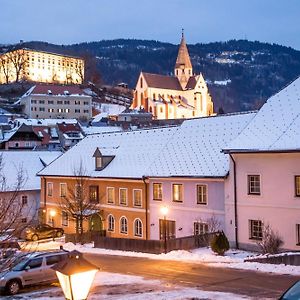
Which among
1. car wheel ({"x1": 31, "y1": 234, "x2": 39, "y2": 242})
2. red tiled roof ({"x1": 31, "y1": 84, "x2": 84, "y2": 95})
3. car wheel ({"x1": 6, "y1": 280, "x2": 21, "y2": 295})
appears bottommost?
car wheel ({"x1": 31, "y1": 234, "x2": 39, "y2": 242})

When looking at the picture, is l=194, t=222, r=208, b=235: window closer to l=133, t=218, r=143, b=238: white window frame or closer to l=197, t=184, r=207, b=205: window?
l=197, t=184, r=207, b=205: window

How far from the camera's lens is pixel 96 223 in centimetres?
4616

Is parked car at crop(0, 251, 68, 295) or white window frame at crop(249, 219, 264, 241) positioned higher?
white window frame at crop(249, 219, 264, 241)

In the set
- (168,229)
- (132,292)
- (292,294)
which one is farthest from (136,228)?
(292,294)

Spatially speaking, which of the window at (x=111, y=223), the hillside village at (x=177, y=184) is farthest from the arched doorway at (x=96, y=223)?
the window at (x=111, y=223)

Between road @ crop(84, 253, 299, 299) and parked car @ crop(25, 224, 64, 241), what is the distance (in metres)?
17.9

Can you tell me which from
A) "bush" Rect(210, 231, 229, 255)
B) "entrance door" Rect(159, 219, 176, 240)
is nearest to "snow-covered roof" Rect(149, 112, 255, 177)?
"entrance door" Rect(159, 219, 176, 240)

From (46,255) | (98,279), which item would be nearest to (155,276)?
(98,279)

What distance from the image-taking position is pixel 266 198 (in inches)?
1214

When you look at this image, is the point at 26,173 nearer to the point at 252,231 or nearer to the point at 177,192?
the point at 177,192

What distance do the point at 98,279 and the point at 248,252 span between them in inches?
406

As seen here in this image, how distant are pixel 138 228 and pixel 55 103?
12163 centimetres

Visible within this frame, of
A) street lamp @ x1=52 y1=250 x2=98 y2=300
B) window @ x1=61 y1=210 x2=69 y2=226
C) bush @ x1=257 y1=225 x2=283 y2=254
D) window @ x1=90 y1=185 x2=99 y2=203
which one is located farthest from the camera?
window @ x1=61 y1=210 x2=69 y2=226

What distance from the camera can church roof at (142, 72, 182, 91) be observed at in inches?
6993
